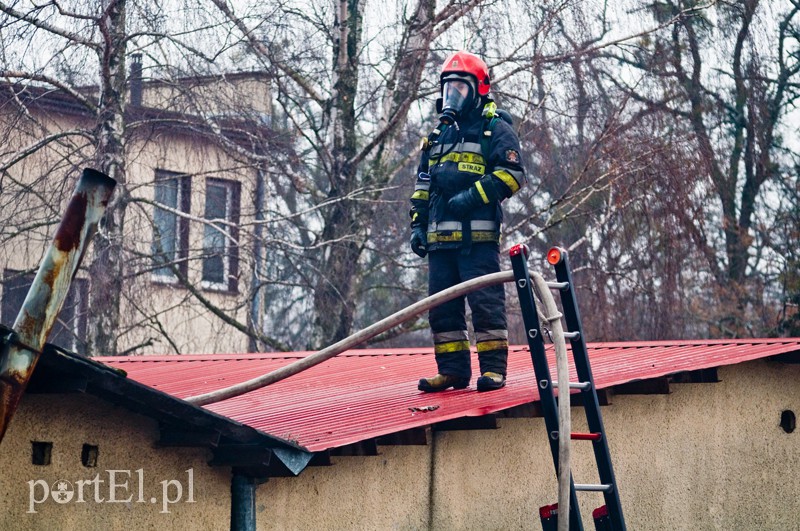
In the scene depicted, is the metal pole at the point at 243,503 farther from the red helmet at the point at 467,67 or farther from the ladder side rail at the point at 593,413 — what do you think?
the red helmet at the point at 467,67

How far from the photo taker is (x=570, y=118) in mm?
14805

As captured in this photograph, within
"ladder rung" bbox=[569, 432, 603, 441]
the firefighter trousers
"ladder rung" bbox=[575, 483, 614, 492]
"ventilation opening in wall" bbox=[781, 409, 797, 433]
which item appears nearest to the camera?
"ladder rung" bbox=[575, 483, 614, 492]

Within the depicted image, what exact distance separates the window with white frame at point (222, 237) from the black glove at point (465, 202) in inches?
284

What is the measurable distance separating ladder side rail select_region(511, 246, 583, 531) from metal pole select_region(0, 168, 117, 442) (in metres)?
2.12

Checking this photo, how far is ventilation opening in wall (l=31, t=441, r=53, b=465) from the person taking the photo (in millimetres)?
5984

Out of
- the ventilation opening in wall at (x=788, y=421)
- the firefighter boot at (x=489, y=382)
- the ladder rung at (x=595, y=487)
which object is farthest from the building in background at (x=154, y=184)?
the ladder rung at (x=595, y=487)

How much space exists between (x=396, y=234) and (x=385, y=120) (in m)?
1.71

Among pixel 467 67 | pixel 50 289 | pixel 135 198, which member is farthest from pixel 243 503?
pixel 135 198

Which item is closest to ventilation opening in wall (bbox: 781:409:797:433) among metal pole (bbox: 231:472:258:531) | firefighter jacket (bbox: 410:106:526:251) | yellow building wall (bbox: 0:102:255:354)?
firefighter jacket (bbox: 410:106:526:251)

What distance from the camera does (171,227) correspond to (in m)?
14.5

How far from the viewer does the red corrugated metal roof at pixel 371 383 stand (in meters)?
6.16

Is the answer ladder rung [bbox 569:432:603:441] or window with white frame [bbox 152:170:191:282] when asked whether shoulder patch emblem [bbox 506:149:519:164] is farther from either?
window with white frame [bbox 152:170:191:282]

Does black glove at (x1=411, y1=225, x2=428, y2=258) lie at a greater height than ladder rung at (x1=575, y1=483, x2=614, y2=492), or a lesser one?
greater

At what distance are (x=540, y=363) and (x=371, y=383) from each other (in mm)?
2601
